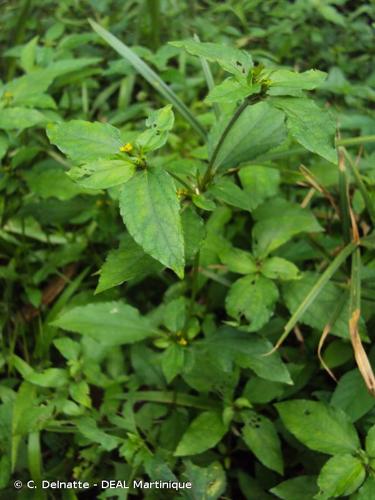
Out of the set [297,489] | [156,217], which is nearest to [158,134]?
[156,217]

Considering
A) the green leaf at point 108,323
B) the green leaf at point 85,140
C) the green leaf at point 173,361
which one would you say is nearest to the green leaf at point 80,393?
the green leaf at point 108,323

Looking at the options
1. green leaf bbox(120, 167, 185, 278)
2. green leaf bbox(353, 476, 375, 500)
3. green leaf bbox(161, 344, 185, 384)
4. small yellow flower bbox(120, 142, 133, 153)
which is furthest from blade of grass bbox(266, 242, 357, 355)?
small yellow flower bbox(120, 142, 133, 153)

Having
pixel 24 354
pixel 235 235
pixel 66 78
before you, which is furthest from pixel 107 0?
pixel 24 354

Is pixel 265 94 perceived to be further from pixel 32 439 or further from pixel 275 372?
pixel 32 439

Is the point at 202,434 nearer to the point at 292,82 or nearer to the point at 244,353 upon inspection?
the point at 244,353

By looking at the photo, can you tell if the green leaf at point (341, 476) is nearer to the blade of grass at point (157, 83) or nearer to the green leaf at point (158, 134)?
the green leaf at point (158, 134)

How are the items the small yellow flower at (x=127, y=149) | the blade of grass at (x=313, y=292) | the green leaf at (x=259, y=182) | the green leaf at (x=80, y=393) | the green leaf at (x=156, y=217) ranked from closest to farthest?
the green leaf at (x=156, y=217) < the small yellow flower at (x=127, y=149) < the blade of grass at (x=313, y=292) < the green leaf at (x=80, y=393) < the green leaf at (x=259, y=182)
